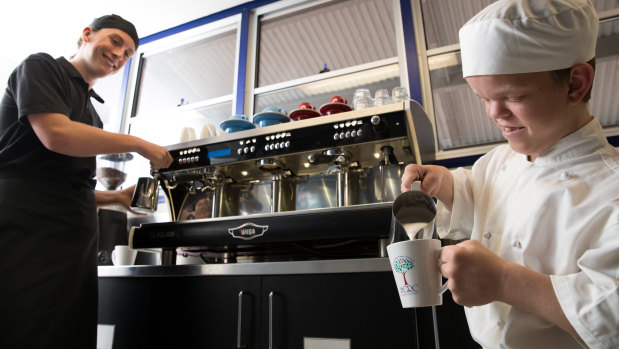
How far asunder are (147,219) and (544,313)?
2.17m

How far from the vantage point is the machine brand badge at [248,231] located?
48.1 inches

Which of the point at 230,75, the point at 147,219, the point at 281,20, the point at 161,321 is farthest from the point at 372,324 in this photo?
the point at 230,75

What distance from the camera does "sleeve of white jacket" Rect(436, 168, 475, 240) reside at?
74 cm

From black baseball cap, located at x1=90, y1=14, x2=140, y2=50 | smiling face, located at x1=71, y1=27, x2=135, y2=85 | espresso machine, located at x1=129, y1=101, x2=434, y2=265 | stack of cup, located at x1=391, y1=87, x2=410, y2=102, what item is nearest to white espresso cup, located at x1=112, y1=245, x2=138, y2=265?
espresso machine, located at x1=129, y1=101, x2=434, y2=265

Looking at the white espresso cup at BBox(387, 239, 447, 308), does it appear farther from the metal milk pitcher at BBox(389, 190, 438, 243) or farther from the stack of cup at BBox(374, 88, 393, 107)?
the stack of cup at BBox(374, 88, 393, 107)

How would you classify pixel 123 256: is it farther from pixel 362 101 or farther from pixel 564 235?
pixel 564 235

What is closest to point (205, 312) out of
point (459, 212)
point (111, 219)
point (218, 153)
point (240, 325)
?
point (240, 325)

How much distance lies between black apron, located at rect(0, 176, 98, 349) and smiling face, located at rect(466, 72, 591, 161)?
46.3 inches

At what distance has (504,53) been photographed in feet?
1.84

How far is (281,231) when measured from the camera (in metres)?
1.20

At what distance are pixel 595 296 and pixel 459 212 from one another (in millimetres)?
300

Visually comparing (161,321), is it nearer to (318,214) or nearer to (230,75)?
(318,214)

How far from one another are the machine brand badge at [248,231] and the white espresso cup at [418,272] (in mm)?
744

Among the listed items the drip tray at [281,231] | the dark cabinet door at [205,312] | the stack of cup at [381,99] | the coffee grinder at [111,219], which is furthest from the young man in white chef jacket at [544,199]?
the coffee grinder at [111,219]
